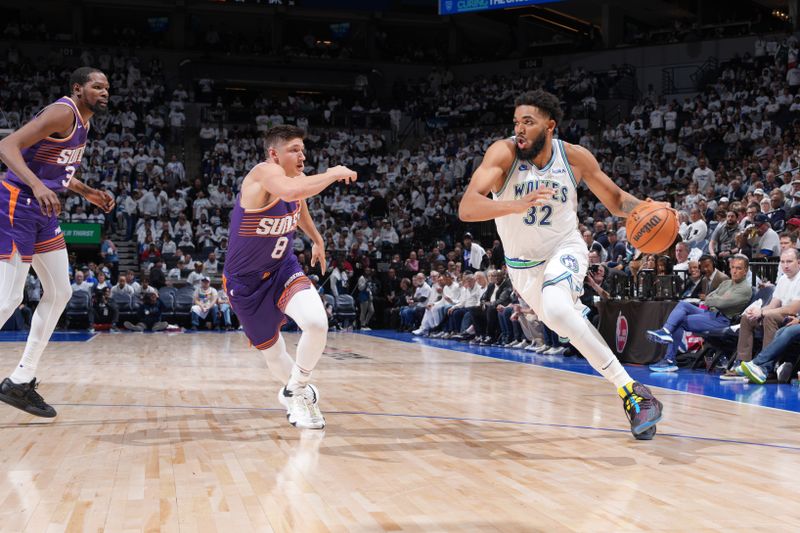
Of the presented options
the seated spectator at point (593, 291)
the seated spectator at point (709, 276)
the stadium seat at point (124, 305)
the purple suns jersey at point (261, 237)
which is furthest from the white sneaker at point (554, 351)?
the stadium seat at point (124, 305)

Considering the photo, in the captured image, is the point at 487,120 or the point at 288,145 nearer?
the point at 288,145

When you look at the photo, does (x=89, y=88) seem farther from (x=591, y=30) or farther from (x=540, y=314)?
(x=591, y=30)

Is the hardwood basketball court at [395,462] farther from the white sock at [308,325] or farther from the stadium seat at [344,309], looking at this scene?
the stadium seat at [344,309]

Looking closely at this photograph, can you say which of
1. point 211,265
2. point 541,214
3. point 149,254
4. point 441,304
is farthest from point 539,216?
point 149,254

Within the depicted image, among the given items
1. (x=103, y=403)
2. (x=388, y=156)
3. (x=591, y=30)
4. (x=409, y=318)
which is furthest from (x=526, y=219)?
(x=591, y=30)

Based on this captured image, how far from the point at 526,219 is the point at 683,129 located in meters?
17.9

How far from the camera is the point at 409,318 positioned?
18.0 m

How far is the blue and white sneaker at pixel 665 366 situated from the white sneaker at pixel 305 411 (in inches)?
220

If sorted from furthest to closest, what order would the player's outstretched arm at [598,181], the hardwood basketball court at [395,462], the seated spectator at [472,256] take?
the seated spectator at [472,256], the player's outstretched arm at [598,181], the hardwood basketball court at [395,462]


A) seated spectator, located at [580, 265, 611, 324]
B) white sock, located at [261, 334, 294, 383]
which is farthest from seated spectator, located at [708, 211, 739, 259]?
white sock, located at [261, 334, 294, 383]

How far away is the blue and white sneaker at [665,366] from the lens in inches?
Answer: 381

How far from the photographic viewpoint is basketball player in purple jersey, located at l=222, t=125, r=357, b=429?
16.4 ft

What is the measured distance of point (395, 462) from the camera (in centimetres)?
415

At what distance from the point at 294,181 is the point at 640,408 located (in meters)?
2.22
